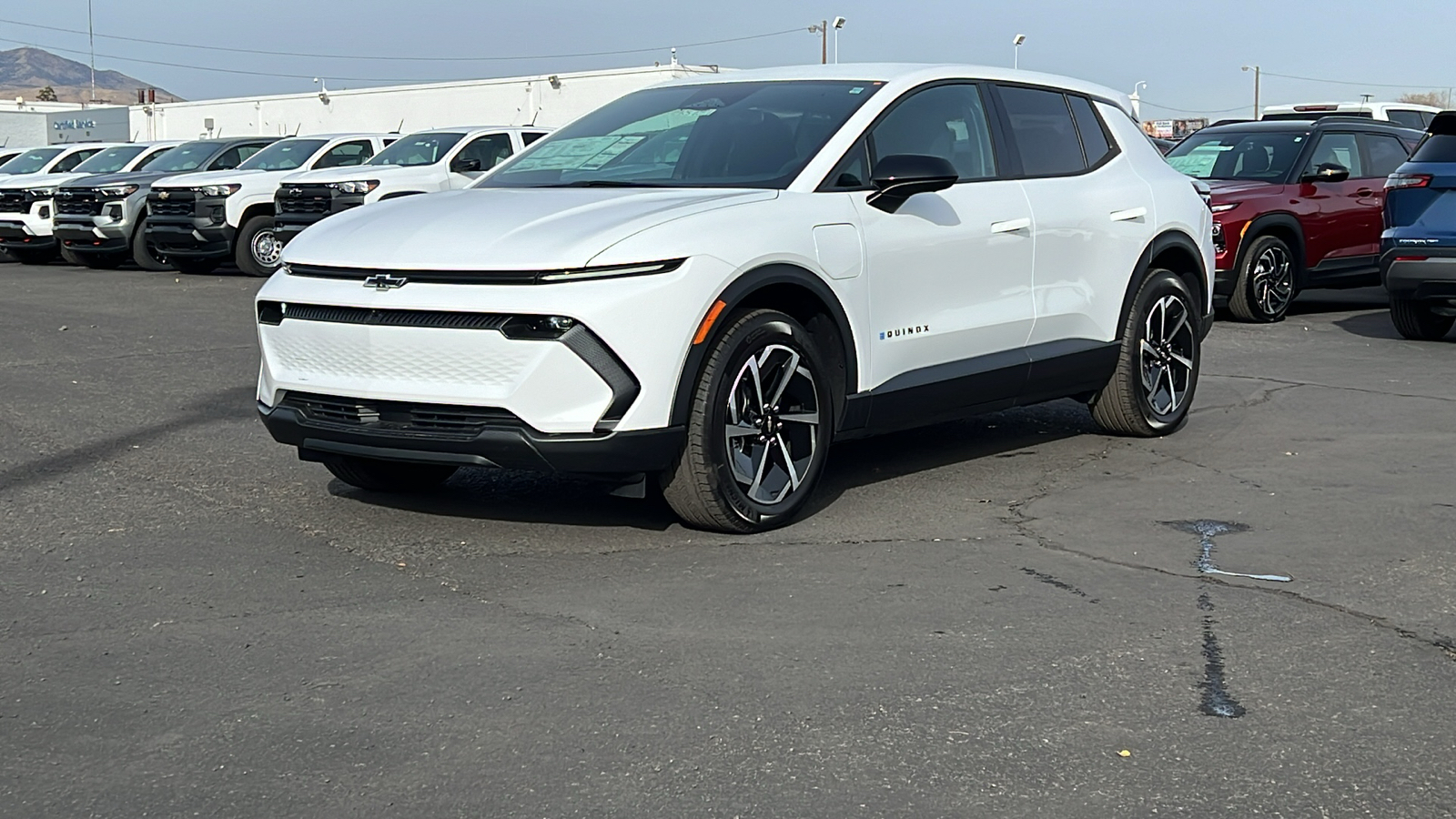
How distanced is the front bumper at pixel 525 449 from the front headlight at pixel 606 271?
497mm

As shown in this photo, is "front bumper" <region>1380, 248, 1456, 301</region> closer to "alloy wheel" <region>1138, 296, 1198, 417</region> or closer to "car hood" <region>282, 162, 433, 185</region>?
"alloy wheel" <region>1138, 296, 1198, 417</region>


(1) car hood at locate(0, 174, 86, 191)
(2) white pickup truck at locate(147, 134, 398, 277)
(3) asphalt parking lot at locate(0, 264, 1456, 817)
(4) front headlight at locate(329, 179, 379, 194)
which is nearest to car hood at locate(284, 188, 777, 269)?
(3) asphalt parking lot at locate(0, 264, 1456, 817)

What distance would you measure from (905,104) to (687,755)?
372cm

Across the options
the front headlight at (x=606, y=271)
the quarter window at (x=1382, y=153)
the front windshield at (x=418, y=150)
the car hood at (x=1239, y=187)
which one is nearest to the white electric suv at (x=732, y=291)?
the front headlight at (x=606, y=271)

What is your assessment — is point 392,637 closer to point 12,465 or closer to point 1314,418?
point 12,465

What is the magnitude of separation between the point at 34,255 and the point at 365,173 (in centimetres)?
798

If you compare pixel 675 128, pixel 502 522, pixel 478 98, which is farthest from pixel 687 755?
pixel 478 98

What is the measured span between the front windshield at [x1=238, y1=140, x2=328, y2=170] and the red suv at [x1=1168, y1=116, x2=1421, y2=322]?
35.5 feet

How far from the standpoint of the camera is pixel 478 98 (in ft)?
124

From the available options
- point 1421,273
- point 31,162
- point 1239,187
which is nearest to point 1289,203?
point 1239,187

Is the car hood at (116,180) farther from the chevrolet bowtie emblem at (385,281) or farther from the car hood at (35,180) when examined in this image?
the chevrolet bowtie emblem at (385,281)

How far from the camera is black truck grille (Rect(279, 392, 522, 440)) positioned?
213 inches

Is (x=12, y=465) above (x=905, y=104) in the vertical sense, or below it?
below

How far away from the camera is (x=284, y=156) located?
20.9 metres
